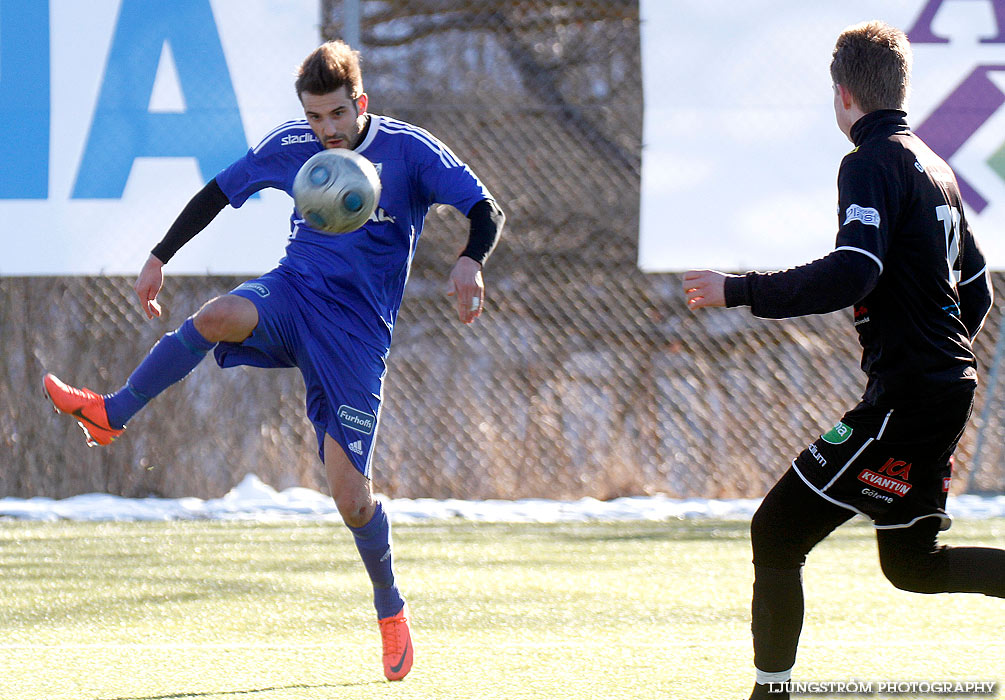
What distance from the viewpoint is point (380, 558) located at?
11.8 ft

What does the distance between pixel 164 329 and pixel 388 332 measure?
5121 mm

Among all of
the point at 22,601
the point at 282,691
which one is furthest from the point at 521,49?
the point at 282,691

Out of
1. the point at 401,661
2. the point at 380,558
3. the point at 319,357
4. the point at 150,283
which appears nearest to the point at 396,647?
the point at 401,661

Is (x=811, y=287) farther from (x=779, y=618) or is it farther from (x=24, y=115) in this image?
(x=24, y=115)

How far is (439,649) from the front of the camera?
3824 mm

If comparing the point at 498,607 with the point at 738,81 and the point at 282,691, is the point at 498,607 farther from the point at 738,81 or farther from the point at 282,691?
the point at 738,81

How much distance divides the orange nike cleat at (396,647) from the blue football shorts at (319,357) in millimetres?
448

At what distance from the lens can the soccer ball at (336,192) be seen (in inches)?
131

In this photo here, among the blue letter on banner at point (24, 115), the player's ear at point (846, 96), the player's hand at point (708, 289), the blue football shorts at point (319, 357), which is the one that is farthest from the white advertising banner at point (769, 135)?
the player's hand at point (708, 289)

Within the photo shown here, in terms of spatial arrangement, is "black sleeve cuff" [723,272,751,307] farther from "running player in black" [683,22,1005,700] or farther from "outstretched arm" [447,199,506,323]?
"outstretched arm" [447,199,506,323]

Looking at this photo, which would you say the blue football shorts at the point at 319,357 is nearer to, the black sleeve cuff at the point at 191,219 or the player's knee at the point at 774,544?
the black sleeve cuff at the point at 191,219

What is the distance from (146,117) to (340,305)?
4041 millimetres

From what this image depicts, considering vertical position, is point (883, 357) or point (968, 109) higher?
point (883, 357)

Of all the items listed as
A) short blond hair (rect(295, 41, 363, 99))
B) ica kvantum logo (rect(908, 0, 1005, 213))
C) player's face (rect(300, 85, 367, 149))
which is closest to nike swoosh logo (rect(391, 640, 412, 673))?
player's face (rect(300, 85, 367, 149))
